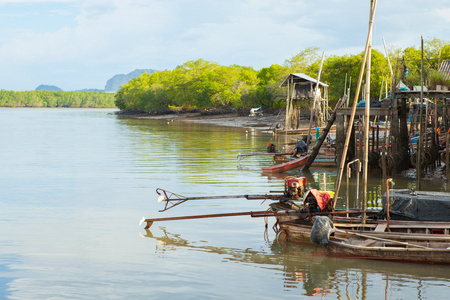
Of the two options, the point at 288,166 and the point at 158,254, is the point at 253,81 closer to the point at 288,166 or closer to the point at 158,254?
the point at 288,166

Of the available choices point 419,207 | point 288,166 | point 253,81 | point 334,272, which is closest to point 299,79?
point 288,166

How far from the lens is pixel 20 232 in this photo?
51.2 feet

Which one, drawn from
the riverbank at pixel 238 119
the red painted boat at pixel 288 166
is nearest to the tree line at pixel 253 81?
the riverbank at pixel 238 119

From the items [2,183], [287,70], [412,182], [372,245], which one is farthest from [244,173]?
[287,70]

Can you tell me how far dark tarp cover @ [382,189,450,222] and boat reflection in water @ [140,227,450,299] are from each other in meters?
1.58

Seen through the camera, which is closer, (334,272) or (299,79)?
(334,272)

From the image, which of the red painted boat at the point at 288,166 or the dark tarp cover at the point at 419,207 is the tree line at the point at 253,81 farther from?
the dark tarp cover at the point at 419,207

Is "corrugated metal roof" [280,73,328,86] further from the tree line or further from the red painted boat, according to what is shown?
the red painted boat

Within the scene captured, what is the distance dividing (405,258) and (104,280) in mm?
6811

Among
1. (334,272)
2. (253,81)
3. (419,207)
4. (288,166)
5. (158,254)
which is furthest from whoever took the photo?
(253,81)

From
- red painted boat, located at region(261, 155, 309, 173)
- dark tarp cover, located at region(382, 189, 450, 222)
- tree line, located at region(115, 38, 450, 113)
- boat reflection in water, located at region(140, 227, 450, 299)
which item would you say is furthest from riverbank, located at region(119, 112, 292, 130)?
boat reflection in water, located at region(140, 227, 450, 299)

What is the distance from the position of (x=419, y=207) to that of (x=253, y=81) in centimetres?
9185

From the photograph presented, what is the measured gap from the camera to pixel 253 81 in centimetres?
10381

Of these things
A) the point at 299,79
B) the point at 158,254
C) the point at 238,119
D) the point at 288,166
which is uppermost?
the point at 299,79
